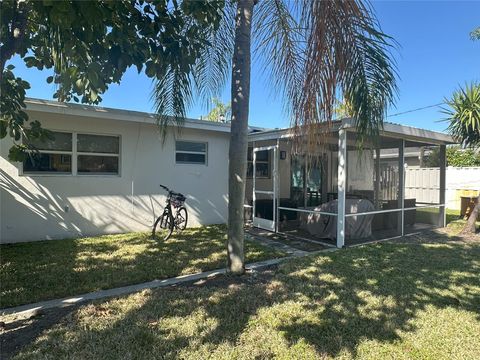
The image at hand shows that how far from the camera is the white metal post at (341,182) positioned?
709 cm

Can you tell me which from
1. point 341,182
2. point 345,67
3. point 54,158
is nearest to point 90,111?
point 54,158

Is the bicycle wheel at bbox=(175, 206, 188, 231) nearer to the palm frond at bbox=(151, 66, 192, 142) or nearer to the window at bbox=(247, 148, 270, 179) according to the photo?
the window at bbox=(247, 148, 270, 179)

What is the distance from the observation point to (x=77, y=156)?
830cm

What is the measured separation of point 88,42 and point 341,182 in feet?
18.5

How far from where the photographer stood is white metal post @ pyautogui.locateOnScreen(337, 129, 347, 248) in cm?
709

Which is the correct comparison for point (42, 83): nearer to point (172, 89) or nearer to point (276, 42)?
point (172, 89)

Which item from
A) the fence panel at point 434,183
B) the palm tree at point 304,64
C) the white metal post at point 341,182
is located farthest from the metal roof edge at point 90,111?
the fence panel at point 434,183

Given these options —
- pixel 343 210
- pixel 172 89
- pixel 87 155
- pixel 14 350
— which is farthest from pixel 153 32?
pixel 87 155

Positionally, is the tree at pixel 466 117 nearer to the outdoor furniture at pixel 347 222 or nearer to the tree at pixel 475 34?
the tree at pixel 475 34

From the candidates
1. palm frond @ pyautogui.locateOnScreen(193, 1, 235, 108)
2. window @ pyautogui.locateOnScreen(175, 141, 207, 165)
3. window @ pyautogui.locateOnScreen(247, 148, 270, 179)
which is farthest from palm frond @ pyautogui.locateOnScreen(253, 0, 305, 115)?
window @ pyautogui.locateOnScreen(247, 148, 270, 179)

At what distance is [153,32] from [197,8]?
64cm

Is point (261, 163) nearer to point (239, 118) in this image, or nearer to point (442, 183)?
point (442, 183)

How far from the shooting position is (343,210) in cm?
722

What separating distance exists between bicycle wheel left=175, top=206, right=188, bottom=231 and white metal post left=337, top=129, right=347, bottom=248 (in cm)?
399
